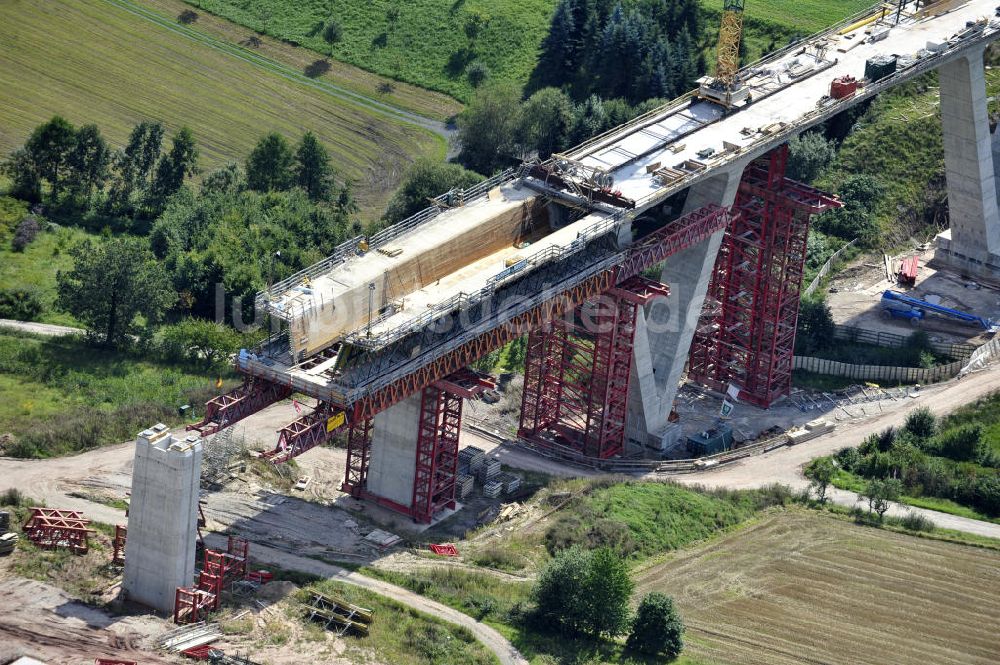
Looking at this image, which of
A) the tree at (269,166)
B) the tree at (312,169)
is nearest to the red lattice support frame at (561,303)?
the tree at (312,169)

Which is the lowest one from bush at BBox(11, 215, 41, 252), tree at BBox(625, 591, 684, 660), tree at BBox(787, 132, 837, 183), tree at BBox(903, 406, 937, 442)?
tree at BBox(625, 591, 684, 660)

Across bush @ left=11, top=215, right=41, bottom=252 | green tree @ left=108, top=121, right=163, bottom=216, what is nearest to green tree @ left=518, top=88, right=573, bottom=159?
green tree @ left=108, top=121, right=163, bottom=216

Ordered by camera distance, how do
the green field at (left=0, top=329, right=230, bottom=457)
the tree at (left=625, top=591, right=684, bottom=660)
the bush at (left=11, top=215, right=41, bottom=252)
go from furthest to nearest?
1. the bush at (left=11, top=215, right=41, bottom=252)
2. the green field at (left=0, top=329, right=230, bottom=457)
3. the tree at (left=625, top=591, right=684, bottom=660)

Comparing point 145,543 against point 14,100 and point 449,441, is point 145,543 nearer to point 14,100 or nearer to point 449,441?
point 449,441

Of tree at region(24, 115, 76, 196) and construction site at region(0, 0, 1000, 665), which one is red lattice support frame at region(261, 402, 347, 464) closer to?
construction site at region(0, 0, 1000, 665)

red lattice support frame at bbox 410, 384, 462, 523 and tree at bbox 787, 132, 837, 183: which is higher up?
tree at bbox 787, 132, 837, 183

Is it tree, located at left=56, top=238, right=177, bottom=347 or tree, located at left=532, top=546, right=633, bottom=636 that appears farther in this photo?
tree, located at left=56, top=238, right=177, bottom=347
